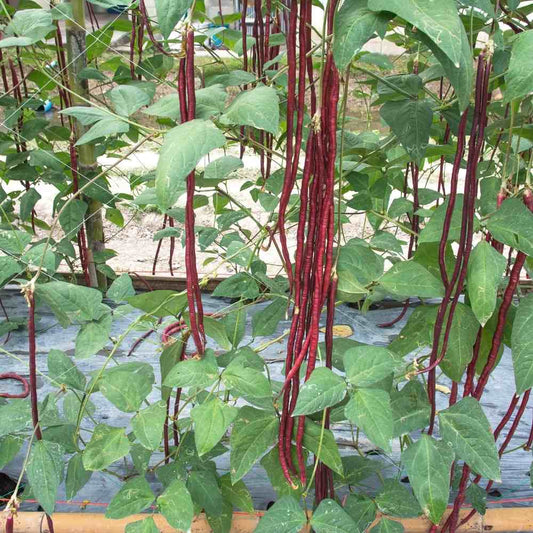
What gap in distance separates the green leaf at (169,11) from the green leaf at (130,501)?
55 centimetres

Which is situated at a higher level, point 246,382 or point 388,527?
point 246,382

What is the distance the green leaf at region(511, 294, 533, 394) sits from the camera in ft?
2.43

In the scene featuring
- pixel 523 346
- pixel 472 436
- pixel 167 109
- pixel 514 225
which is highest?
pixel 167 109

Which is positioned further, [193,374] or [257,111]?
[193,374]

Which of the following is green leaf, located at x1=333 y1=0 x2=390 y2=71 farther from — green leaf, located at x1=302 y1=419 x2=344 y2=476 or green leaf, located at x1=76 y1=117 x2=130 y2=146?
green leaf, located at x1=302 y1=419 x2=344 y2=476

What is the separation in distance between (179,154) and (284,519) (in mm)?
434

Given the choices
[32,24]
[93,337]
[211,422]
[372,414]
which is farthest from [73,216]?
[372,414]

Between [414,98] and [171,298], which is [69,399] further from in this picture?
[414,98]

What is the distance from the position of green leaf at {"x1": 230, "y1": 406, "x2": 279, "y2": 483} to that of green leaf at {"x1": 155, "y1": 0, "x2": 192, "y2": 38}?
46 centimetres

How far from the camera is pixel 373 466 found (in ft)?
3.20

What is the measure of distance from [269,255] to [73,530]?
2.23 m

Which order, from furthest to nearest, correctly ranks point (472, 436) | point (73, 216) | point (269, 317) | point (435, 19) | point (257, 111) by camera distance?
point (73, 216) → point (269, 317) → point (472, 436) → point (257, 111) → point (435, 19)

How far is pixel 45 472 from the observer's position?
840mm

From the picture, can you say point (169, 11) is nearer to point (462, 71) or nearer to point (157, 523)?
point (462, 71)
